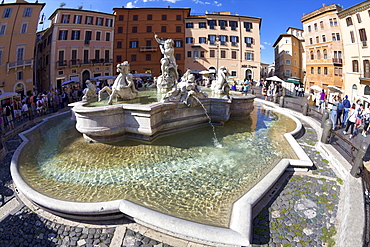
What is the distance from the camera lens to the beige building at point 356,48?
26.6 metres

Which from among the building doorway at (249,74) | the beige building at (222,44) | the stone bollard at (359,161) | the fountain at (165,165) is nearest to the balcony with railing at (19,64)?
the fountain at (165,165)

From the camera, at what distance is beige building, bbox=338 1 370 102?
26562 mm

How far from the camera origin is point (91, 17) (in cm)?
3716

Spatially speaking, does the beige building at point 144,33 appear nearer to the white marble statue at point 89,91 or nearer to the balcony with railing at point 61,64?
the balcony with railing at point 61,64

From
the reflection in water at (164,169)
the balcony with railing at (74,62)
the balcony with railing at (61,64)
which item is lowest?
the reflection in water at (164,169)

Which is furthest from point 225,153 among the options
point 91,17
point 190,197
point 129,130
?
point 91,17

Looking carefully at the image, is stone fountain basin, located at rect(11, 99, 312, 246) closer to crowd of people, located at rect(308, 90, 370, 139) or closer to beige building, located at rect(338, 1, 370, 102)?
crowd of people, located at rect(308, 90, 370, 139)

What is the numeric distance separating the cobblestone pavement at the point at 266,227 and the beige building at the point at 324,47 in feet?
116

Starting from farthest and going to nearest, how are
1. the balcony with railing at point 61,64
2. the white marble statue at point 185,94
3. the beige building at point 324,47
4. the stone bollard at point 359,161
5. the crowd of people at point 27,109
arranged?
the beige building at point 324,47 < the balcony with railing at point 61,64 < the crowd of people at point 27,109 < the white marble statue at point 185,94 < the stone bollard at point 359,161

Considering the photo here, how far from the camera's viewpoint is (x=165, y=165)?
6.61 m

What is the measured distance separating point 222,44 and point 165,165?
39.0 m

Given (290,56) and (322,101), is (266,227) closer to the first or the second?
(322,101)

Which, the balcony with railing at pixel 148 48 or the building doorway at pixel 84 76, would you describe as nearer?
the building doorway at pixel 84 76

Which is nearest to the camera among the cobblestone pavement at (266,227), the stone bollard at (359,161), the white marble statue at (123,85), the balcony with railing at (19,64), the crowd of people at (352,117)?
the cobblestone pavement at (266,227)
